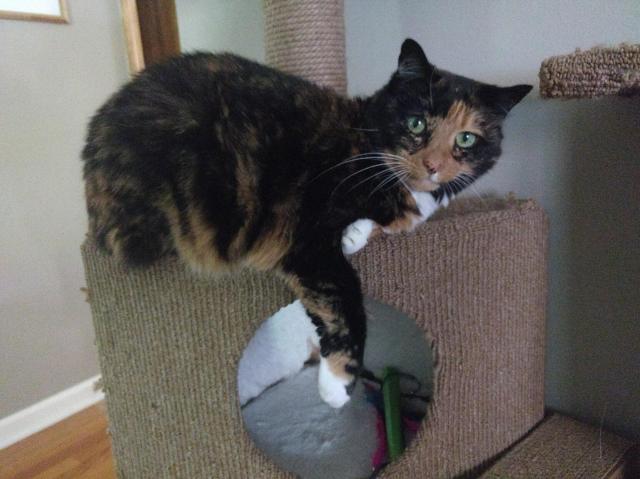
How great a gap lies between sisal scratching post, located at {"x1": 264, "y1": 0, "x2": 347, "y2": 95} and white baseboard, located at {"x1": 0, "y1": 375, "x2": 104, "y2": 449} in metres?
1.21

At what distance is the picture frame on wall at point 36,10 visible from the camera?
1449 millimetres

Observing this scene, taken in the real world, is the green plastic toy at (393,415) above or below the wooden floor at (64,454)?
above

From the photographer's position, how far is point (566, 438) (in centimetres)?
102

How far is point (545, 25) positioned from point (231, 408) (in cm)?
102

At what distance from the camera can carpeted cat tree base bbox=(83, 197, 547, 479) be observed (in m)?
0.81

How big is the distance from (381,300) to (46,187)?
4.36ft

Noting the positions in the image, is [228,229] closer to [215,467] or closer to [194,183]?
[194,183]

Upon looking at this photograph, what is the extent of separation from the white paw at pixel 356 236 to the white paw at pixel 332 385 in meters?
0.19

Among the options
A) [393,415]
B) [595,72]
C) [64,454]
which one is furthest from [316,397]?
[595,72]

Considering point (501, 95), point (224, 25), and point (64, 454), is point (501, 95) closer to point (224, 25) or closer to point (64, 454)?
point (224, 25)

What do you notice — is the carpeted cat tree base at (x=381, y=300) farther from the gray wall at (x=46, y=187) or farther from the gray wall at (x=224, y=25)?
the gray wall at (x=224, y=25)

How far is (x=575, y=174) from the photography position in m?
1.04

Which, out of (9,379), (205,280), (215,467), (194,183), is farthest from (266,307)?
(9,379)

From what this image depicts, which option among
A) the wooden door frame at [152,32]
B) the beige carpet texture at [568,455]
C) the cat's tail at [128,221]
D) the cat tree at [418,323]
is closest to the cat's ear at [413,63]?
the cat tree at [418,323]
